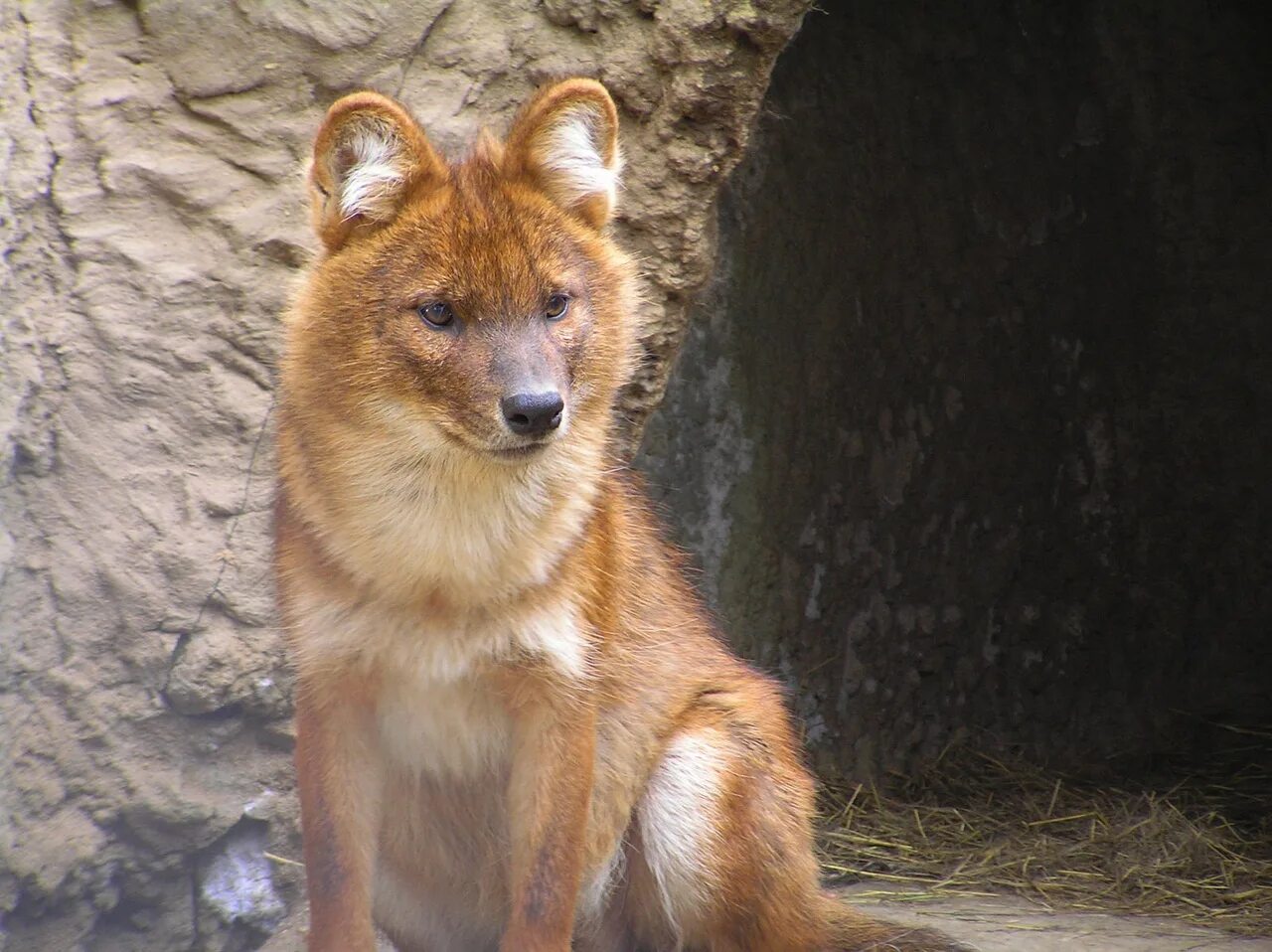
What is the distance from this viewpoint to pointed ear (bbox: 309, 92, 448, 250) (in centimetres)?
378

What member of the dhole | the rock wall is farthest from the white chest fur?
the rock wall

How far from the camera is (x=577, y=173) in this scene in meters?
4.18

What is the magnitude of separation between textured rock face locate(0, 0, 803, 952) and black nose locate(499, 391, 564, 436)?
66.7 inches

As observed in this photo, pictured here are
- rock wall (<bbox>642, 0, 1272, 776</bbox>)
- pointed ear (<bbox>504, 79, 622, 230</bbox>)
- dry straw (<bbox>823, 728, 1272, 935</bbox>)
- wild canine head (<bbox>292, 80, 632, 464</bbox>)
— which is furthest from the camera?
rock wall (<bbox>642, 0, 1272, 776</bbox>)

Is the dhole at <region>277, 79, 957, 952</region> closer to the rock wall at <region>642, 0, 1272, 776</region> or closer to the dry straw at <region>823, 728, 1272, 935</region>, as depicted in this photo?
the dry straw at <region>823, 728, 1272, 935</region>

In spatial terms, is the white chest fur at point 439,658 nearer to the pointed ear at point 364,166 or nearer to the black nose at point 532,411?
the black nose at point 532,411

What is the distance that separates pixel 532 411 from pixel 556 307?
0.47 metres

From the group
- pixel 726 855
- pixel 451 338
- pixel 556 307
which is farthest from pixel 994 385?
pixel 451 338

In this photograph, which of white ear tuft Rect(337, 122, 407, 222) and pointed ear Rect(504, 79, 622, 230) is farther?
pointed ear Rect(504, 79, 622, 230)

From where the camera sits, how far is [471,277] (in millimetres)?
3822

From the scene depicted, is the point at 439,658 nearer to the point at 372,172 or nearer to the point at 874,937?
the point at 372,172

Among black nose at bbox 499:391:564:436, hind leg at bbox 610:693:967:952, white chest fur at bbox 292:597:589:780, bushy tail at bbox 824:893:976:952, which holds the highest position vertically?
black nose at bbox 499:391:564:436

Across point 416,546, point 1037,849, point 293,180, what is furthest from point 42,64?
point 1037,849

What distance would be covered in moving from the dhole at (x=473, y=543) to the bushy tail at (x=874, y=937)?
264 millimetres
